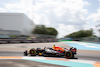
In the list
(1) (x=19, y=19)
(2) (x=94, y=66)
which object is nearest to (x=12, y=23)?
(1) (x=19, y=19)

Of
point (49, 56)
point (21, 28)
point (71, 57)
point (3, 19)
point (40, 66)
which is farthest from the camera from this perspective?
point (3, 19)

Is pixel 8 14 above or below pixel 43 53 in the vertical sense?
above

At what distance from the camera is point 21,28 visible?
47.8 meters

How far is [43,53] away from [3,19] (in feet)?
168

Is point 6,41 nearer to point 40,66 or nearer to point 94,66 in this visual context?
point 40,66

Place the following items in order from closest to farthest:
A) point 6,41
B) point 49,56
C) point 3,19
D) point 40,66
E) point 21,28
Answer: point 40,66, point 49,56, point 6,41, point 21,28, point 3,19

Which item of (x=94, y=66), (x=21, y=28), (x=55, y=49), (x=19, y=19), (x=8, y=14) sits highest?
(x=8, y=14)

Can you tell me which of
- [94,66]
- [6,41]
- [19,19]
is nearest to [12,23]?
[19,19]

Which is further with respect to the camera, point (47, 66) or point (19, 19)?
point (19, 19)

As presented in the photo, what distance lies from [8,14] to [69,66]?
52786 millimetres

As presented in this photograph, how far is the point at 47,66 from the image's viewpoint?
15.4 ft

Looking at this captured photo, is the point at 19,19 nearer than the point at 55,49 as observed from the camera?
No

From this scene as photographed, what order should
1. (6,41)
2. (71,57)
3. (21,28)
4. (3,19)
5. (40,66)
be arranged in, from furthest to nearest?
(3,19), (21,28), (6,41), (71,57), (40,66)

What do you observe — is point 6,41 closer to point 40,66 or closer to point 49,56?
point 49,56
